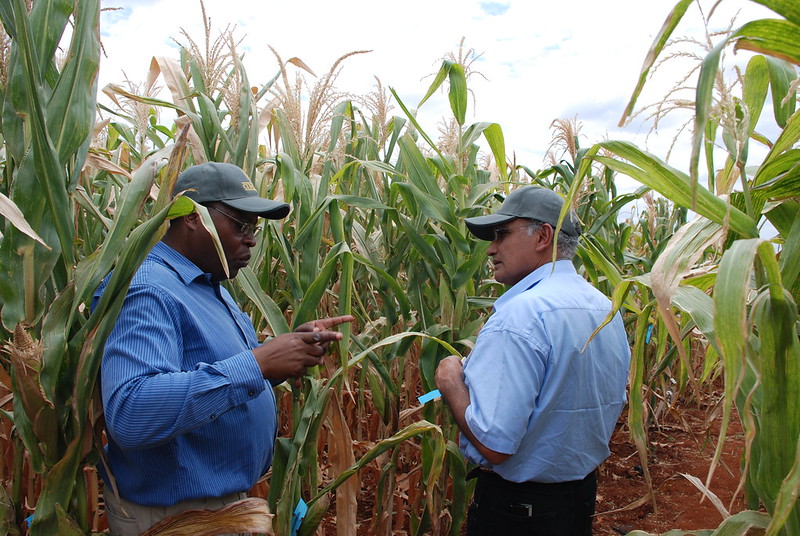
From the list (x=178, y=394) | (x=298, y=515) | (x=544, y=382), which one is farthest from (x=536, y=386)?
(x=178, y=394)

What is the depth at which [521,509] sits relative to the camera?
80.9 inches

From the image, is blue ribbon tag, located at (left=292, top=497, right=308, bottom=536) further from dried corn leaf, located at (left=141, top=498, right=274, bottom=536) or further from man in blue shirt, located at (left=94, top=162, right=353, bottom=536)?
dried corn leaf, located at (left=141, top=498, right=274, bottom=536)

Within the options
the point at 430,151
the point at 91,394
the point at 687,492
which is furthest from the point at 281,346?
the point at 687,492

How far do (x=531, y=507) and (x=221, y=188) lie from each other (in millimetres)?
1477

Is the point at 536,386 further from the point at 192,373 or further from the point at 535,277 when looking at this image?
the point at 192,373

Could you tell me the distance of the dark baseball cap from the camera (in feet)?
6.22

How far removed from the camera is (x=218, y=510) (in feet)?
5.24

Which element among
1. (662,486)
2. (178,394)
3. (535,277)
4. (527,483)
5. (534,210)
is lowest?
(662,486)

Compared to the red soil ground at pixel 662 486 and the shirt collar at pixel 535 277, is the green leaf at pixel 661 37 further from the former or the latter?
the red soil ground at pixel 662 486

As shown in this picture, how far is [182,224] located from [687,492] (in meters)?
4.00

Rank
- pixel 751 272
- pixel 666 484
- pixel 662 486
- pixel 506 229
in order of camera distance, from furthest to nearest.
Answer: pixel 666 484, pixel 662 486, pixel 506 229, pixel 751 272

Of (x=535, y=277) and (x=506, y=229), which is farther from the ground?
(x=506, y=229)

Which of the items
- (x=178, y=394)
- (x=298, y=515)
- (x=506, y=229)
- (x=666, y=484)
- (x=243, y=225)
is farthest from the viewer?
(x=666, y=484)

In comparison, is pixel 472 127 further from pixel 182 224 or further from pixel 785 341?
pixel 785 341
